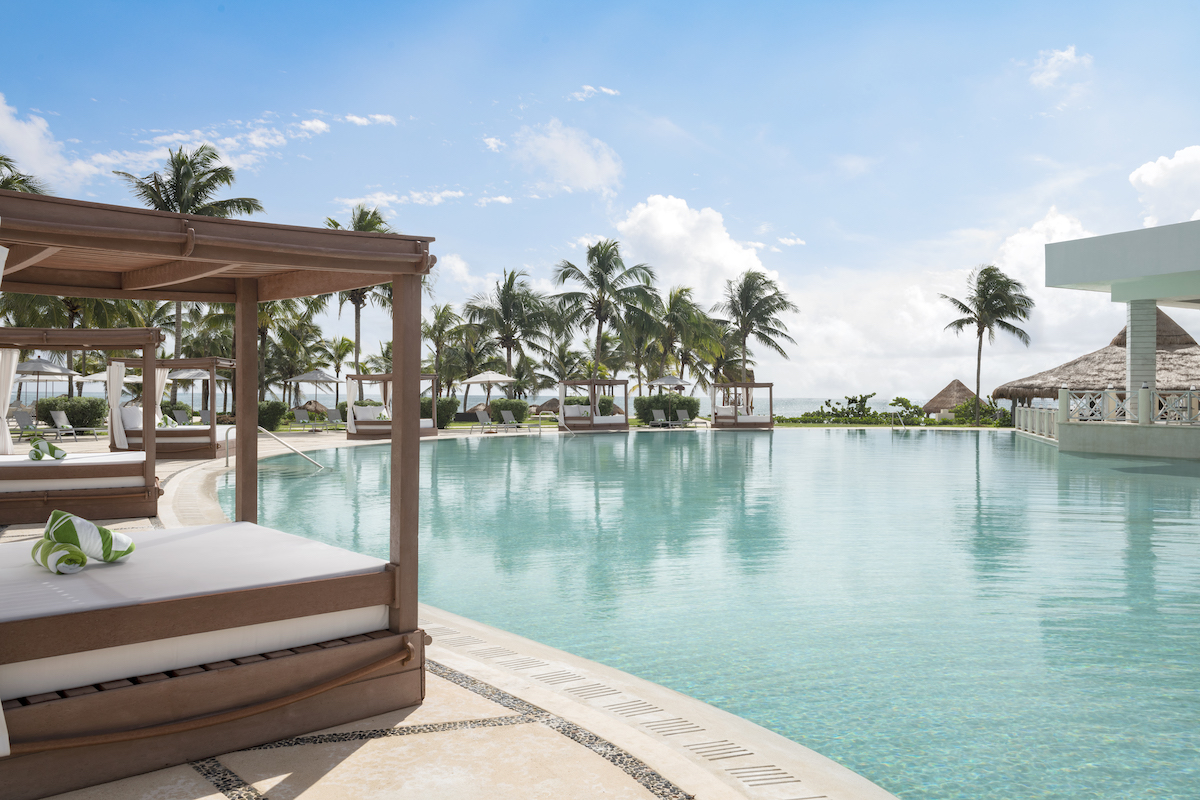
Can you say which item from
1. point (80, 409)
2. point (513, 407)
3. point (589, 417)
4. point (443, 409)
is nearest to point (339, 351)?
point (513, 407)

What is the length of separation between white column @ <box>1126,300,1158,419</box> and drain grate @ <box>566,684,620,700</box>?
1820 centimetres

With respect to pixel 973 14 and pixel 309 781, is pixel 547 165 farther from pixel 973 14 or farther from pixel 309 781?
pixel 309 781

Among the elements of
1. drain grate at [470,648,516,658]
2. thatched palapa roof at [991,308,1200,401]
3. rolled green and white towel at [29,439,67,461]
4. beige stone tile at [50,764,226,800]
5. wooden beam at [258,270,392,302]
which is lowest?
drain grate at [470,648,516,658]

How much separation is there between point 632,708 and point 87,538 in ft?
7.98

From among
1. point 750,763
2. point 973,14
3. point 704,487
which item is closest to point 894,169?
point 973,14

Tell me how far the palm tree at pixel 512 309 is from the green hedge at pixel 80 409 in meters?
15.1

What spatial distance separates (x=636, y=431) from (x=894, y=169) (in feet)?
42.3

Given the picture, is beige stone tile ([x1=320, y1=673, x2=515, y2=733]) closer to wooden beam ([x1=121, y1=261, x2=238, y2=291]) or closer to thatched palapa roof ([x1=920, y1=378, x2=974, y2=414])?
wooden beam ([x1=121, y1=261, x2=238, y2=291])

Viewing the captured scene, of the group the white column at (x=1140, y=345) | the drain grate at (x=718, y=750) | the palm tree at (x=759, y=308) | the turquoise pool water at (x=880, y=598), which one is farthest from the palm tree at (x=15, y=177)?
the white column at (x=1140, y=345)

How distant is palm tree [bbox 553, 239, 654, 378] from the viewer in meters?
31.1

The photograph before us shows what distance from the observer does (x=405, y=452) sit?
3336 mm

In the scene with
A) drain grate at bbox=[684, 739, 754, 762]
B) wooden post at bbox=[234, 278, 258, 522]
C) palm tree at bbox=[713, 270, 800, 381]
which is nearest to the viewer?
drain grate at bbox=[684, 739, 754, 762]

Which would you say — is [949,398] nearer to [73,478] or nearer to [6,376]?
[6,376]

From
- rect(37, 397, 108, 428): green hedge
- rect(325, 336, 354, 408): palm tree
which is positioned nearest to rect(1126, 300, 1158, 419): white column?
rect(37, 397, 108, 428): green hedge
